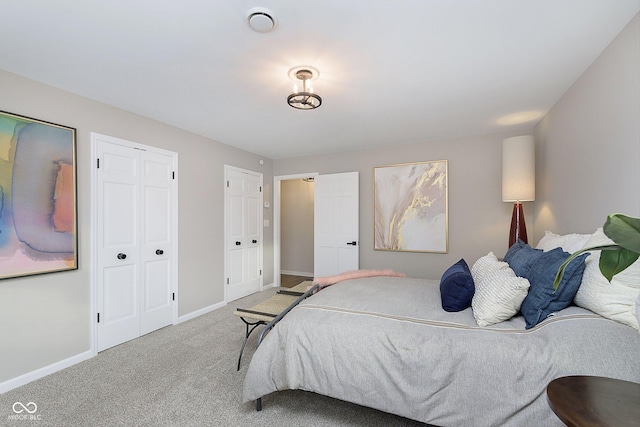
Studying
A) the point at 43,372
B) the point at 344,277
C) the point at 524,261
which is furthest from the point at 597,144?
the point at 43,372

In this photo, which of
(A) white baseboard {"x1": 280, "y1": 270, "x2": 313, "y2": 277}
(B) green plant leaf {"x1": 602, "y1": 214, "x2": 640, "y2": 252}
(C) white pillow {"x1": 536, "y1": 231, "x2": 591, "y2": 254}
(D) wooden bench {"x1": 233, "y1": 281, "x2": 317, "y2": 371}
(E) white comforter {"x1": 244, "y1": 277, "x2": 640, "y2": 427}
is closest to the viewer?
(B) green plant leaf {"x1": 602, "y1": 214, "x2": 640, "y2": 252}

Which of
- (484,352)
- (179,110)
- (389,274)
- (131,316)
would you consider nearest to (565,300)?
(484,352)

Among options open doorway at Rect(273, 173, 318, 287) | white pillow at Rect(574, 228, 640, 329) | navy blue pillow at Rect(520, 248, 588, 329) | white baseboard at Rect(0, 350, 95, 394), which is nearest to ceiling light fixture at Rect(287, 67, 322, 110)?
navy blue pillow at Rect(520, 248, 588, 329)

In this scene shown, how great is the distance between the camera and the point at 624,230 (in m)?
0.67

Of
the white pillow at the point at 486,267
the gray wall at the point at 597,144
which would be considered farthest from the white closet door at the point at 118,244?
the gray wall at the point at 597,144

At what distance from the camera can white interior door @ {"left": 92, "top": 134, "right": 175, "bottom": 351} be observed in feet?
9.16

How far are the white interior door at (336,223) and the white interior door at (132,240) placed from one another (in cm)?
231

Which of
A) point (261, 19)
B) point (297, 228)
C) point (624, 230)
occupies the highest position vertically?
point (261, 19)

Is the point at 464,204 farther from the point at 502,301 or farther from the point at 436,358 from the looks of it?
the point at 436,358

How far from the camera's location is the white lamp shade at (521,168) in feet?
10.1

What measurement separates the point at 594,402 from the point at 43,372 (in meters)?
3.59

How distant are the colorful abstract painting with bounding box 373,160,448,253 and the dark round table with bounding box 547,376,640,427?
10.7 ft

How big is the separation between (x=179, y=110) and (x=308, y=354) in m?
2.77

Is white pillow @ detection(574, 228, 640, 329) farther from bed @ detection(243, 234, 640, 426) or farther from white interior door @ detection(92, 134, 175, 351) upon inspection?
white interior door @ detection(92, 134, 175, 351)
